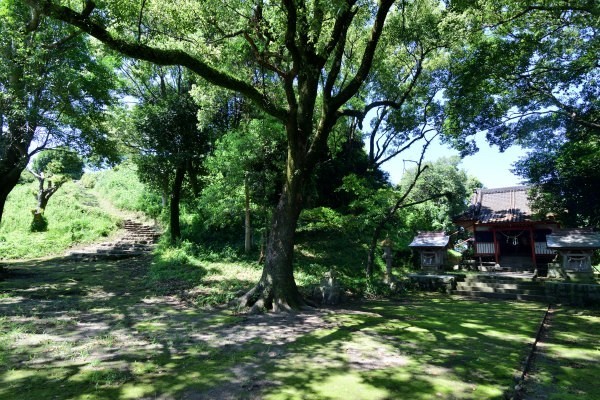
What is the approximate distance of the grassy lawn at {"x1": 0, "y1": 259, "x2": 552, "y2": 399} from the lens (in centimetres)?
407

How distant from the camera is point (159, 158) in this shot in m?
16.6

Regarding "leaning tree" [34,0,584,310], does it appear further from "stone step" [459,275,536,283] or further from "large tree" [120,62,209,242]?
"stone step" [459,275,536,283]

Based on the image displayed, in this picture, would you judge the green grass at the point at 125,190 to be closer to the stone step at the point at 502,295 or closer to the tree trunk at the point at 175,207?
the tree trunk at the point at 175,207

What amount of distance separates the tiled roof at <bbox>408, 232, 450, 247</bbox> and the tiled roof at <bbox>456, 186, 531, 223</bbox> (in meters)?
6.22

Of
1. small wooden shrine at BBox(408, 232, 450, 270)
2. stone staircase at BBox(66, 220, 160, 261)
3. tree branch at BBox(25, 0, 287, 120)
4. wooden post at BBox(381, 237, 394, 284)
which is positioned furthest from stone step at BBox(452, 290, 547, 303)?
stone staircase at BBox(66, 220, 160, 261)

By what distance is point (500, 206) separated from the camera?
22578mm

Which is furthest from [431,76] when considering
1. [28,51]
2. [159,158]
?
[28,51]

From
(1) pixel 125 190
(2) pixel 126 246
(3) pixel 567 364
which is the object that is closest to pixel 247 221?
(2) pixel 126 246

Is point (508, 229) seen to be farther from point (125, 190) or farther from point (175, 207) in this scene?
point (125, 190)

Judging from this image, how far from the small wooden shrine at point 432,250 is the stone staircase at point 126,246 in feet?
43.7

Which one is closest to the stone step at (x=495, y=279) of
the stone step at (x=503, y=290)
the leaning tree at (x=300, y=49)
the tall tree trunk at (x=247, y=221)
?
the stone step at (x=503, y=290)

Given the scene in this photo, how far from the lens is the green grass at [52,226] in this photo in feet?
56.5

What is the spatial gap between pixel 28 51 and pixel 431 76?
1657 cm

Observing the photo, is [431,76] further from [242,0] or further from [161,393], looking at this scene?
[161,393]
